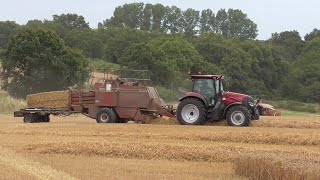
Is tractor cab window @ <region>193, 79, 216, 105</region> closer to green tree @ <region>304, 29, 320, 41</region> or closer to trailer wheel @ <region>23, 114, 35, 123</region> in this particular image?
trailer wheel @ <region>23, 114, 35, 123</region>

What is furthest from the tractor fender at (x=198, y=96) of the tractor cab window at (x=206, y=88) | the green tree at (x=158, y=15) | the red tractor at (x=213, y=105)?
the green tree at (x=158, y=15)

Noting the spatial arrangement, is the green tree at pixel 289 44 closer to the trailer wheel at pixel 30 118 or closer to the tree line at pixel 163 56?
the tree line at pixel 163 56

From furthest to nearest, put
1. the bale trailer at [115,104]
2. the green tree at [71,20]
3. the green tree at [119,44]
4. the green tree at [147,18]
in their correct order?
the green tree at [147,18] → the green tree at [71,20] → the green tree at [119,44] → the bale trailer at [115,104]

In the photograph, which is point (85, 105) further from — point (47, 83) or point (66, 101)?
point (47, 83)

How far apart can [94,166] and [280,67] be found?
90.8 metres

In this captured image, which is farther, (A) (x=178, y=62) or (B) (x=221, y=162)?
(A) (x=178, y=62)

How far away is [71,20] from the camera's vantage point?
5281 inches

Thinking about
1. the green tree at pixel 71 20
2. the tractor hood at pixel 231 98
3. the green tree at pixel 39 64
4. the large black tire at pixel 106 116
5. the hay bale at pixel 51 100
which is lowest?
the large black tire at pixel 106 116

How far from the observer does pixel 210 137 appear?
19.0 metres

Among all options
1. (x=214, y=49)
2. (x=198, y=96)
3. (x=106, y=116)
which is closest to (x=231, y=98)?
(x=198, y=96)

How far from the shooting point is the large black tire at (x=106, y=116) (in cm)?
2564

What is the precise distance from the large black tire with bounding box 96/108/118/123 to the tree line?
31101 mm

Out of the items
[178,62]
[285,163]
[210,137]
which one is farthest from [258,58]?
[285,163]

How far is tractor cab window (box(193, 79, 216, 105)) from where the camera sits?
23.6 metres
